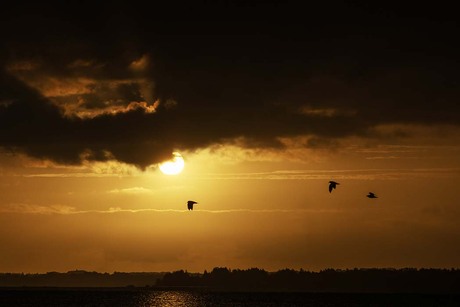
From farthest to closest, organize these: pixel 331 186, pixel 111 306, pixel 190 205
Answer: pixel 111 306 < pixel 331 186 < pixel 190 205

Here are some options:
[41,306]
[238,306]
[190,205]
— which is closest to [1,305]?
[41,306]

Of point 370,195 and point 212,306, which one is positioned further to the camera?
point 212,306

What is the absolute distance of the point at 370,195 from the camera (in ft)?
258

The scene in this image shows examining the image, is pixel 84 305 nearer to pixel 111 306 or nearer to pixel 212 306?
pixel 111 306

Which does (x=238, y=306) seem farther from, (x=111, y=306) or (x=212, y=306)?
(x=111, y=306)

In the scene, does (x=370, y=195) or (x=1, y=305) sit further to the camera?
(x=1, y=305)

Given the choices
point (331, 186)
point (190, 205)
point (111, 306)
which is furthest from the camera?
point (111, 306)

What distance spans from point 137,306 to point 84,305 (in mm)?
13676

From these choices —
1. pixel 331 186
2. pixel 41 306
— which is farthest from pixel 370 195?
pixel 41 306

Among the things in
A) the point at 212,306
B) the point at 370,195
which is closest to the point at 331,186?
the point at 370,195

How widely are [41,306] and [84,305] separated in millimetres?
10448

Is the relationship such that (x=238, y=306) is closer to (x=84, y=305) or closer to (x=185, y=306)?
(x=185, y=306)

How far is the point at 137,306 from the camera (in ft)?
647

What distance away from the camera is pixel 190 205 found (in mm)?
75750
